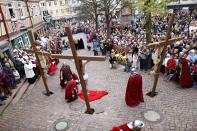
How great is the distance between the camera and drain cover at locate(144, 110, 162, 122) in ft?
28.1

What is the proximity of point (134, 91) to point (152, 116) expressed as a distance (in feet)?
4.59

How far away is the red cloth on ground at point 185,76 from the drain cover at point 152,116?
2755mm

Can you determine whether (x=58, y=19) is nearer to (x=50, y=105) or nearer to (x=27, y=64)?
(x=27, y=64)

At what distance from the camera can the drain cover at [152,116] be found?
8575 millimetres

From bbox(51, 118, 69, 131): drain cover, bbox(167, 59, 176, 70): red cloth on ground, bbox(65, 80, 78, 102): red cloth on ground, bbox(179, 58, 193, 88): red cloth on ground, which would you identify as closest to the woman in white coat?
bbox(65, 80, 78, 102): red cloth on ground

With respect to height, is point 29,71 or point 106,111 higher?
point 29,71

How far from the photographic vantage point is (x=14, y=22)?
72.1 feet

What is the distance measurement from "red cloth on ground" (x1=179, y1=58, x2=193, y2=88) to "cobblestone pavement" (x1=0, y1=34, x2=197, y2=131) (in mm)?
301

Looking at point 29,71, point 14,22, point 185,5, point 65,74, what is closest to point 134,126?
point 65,74

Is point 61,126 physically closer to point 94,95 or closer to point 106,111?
point 106,111

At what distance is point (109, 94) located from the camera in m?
11.3

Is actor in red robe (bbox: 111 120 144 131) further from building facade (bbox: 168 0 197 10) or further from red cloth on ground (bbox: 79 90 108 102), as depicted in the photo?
building facade (bbox: 168 0 197 10)

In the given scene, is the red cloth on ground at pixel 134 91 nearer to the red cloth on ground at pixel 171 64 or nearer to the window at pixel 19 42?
the red cloth on ground at pixel 171 64

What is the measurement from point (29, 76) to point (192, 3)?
30.4 metres
